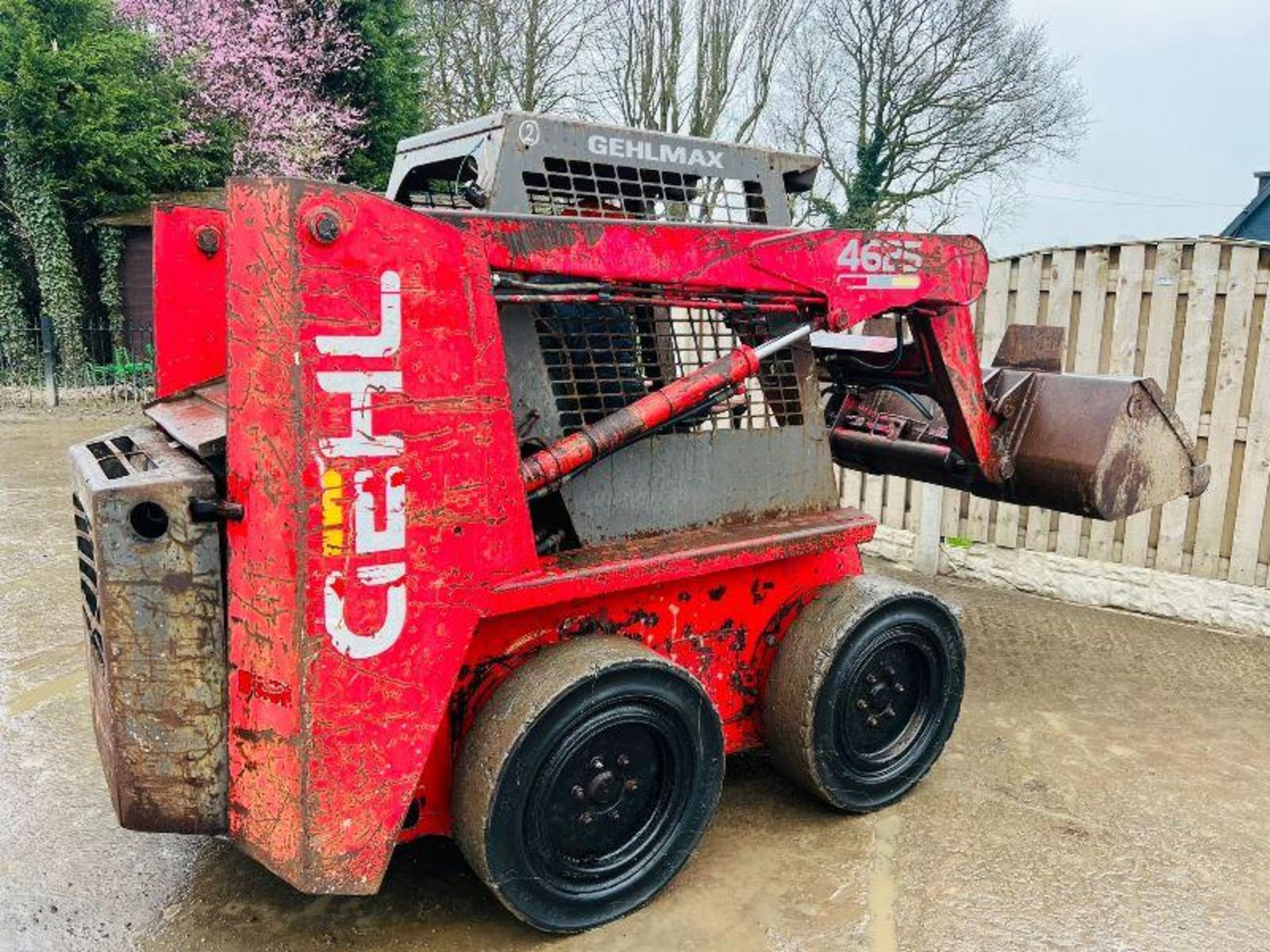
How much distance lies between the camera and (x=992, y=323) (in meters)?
6.57

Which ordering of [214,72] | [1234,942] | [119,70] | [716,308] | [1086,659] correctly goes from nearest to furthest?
[1234,942], [716,308], [1086,659], [119,70], [214,72]

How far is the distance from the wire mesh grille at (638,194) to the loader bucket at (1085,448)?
1.35m

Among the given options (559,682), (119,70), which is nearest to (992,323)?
(559,682)

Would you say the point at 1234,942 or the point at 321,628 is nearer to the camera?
the point at 321,628

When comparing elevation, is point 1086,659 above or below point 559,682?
below

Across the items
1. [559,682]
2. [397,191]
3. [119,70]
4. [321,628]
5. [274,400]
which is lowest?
[559,682]

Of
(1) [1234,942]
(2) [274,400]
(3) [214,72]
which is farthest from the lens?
(3) [214,72]

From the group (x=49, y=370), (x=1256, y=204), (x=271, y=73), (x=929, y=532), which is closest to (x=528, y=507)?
(x=929, y=532)

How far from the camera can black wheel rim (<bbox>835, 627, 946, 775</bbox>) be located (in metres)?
3.58

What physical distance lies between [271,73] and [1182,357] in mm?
16547

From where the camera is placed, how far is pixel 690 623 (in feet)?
10.9

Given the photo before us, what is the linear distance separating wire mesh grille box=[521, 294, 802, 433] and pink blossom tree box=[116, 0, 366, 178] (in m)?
15.9

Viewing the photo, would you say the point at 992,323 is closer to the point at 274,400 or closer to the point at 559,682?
the point at 559,682

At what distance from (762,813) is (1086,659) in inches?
101
